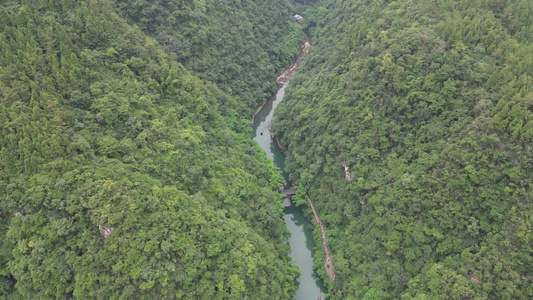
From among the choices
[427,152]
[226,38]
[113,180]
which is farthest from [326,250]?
[226,38]

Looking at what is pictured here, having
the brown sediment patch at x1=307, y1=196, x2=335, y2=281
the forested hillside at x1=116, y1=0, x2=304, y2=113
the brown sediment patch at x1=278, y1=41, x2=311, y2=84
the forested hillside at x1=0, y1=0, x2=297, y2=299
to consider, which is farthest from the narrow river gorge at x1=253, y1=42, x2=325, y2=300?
the brown sediment patch at x1=278, y1=41, x2=311, y2=84

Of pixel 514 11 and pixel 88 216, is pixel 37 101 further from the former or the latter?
pixel 514 11

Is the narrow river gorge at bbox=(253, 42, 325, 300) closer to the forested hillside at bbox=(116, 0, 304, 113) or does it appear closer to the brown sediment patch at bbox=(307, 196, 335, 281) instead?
the brown sediment patch at bbox=(307, 196, 335, 281)

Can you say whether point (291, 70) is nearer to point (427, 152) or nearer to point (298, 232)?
point (298, 232)

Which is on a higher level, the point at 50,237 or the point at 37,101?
the point at 37,101

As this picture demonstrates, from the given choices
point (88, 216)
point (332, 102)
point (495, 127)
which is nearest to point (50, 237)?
point (88, 216)

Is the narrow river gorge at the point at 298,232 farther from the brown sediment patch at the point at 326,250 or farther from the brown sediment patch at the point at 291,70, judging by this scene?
the brown sediment patch at the point at 291,70

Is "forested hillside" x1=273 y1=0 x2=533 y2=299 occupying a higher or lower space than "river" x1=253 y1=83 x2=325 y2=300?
higher
